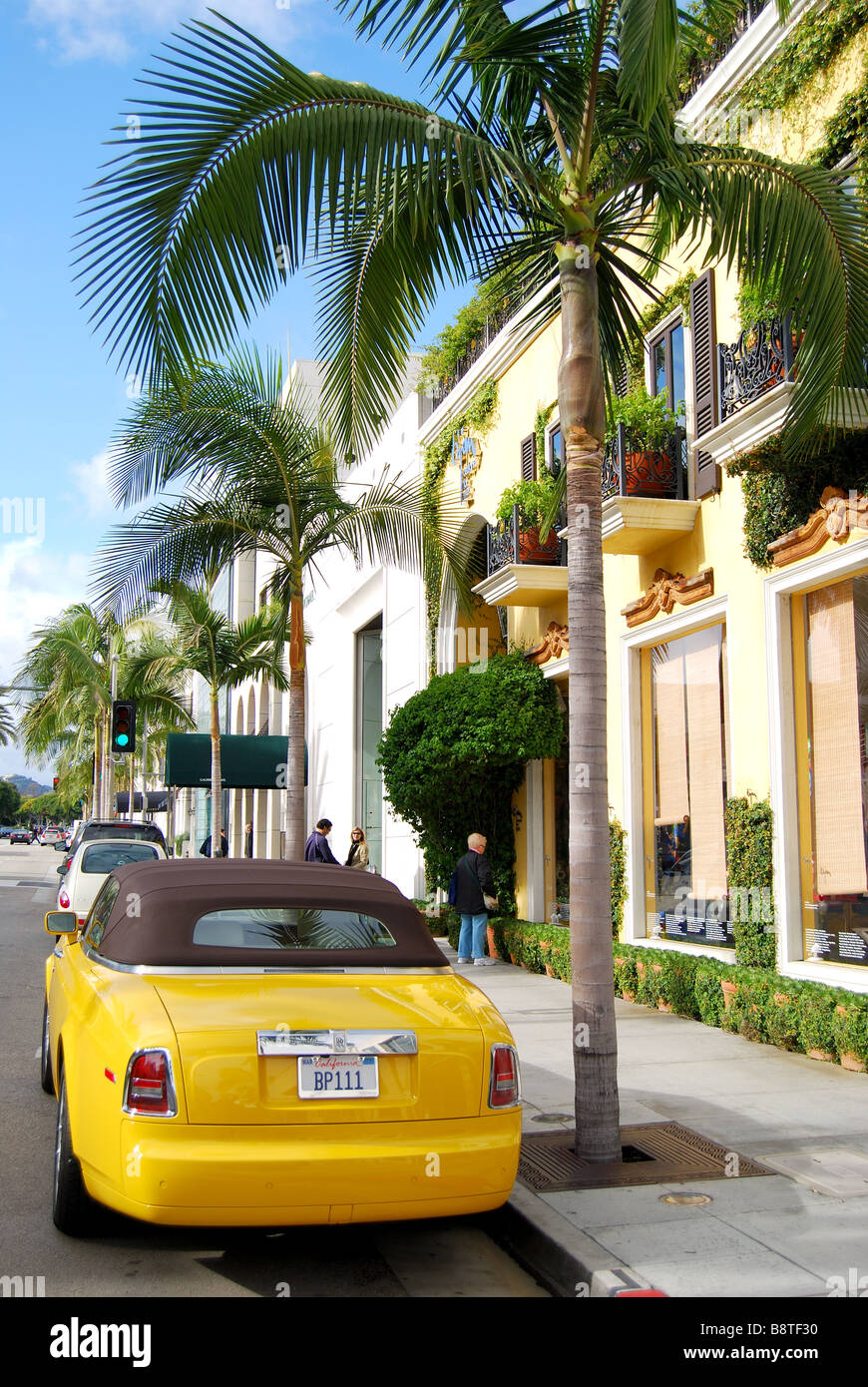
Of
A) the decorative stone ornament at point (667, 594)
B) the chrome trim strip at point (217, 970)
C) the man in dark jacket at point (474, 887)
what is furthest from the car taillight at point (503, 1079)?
the man in dark jacket at point (474, 887)

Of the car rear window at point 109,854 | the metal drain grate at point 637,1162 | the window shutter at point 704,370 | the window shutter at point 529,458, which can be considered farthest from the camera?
the window shutter at point 529,458

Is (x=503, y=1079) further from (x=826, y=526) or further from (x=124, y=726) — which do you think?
(x=124, y=726)

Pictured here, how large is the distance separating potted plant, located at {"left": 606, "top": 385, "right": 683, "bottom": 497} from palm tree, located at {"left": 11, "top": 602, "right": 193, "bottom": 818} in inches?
780

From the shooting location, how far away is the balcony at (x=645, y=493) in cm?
1124

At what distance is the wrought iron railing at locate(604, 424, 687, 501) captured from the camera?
11.4 m

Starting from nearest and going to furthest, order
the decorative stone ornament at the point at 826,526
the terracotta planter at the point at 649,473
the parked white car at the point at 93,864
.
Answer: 1. the decorative stone ornament at the point at 826,526
2. the terracotta planter at the point at 649,473
3. the parked white car at the point at 93,864

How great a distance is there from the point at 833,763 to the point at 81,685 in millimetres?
35787

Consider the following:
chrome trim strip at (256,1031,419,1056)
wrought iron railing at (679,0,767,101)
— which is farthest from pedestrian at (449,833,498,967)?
chrome trim strip at (256,1031,419,1056)

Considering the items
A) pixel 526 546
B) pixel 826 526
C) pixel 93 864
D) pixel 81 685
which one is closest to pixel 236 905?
pixel 826 526

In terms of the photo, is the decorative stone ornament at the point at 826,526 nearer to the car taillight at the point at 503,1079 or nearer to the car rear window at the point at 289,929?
the car rear window at the point at 289,929

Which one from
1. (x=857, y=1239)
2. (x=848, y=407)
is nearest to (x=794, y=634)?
(x=848, y=407)

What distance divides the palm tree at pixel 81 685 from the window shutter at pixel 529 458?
15795mm

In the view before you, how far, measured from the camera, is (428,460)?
68.0 ft
